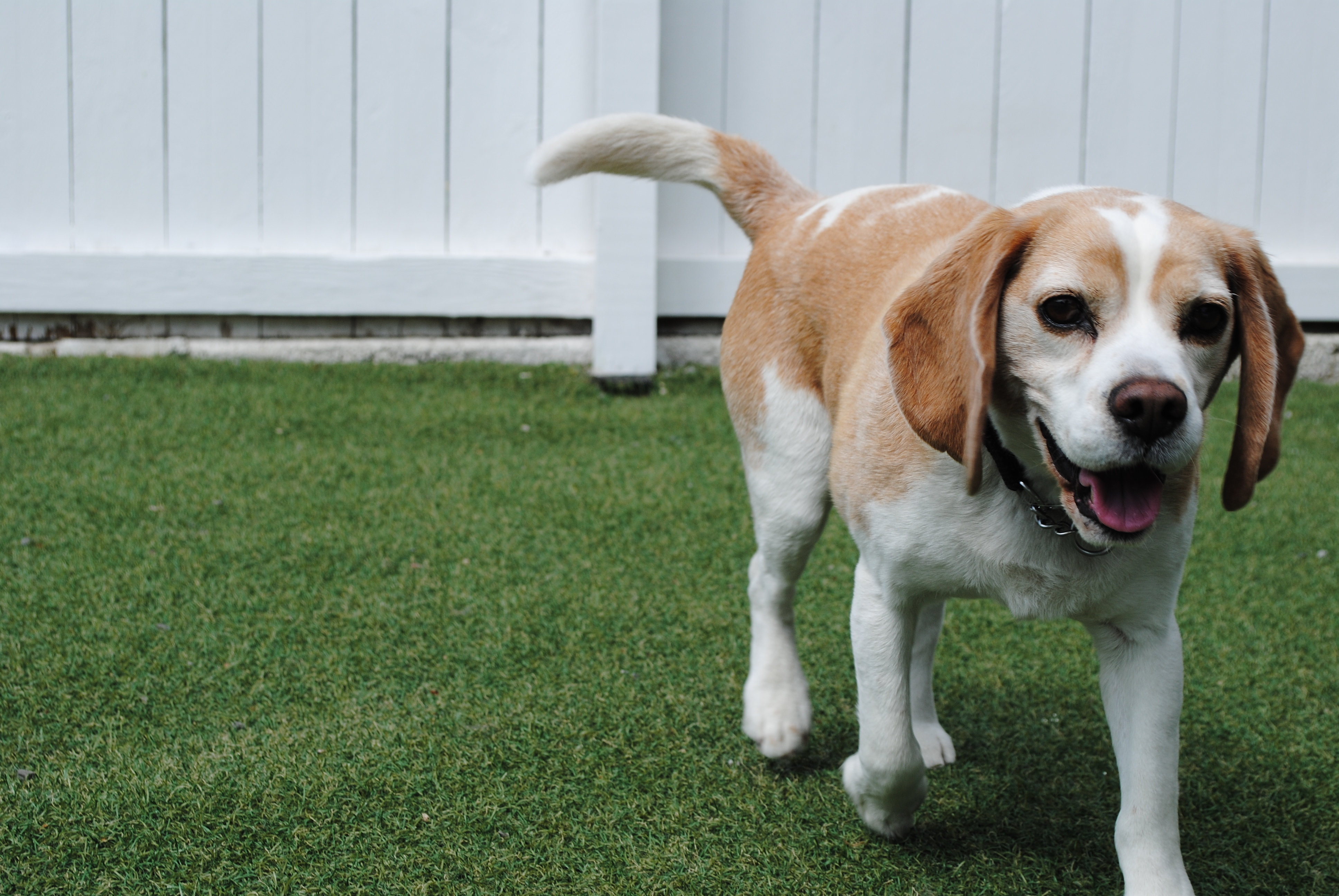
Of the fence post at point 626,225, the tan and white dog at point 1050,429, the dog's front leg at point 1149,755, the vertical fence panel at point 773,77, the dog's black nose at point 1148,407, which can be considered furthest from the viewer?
the vertical fence panel at point 773,77

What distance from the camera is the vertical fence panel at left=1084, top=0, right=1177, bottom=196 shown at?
5875 mm

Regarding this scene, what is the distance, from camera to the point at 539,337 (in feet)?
19.0

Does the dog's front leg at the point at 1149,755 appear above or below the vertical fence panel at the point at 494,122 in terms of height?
below

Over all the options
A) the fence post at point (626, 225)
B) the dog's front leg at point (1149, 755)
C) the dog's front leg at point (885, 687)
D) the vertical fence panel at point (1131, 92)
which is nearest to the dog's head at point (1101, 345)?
the dog's front leg at point (1149, 755)

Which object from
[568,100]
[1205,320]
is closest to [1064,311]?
[1205,320]

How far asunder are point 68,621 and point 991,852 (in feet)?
7.65

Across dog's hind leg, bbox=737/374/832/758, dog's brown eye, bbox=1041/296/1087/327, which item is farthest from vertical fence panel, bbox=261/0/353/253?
dog's brown eye, bbox=1041/296/1087/327

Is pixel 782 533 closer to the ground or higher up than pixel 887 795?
higher up

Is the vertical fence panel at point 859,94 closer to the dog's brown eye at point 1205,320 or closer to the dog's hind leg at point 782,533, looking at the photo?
the dog's hind leg at point 782,533

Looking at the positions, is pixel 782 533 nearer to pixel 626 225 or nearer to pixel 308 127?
pixel 626 225

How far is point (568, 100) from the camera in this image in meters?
5.62

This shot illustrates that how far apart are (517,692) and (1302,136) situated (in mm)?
5504

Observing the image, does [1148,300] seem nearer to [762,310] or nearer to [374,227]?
[762,310]

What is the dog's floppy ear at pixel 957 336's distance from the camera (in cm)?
163
